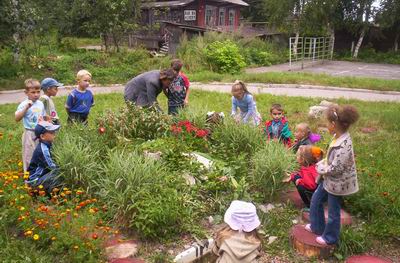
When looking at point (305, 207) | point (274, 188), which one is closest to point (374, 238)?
point (305, 207)

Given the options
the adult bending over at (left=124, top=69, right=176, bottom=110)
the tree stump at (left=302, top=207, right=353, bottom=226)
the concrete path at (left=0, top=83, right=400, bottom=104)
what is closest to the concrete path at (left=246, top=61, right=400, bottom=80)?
the concrete path at (left=0, top=83, right=400, bottom=104)

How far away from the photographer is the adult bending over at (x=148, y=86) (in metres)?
6.52

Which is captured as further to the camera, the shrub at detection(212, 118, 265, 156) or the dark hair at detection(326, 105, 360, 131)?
the shrub at detection(212, 118, 265, 156)

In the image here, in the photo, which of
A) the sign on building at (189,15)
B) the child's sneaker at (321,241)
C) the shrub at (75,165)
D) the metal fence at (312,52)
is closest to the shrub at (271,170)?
the child's sneaker at (321,241)

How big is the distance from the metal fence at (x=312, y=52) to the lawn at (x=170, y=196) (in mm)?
18267

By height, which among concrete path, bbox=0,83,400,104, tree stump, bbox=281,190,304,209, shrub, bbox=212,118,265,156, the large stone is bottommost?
concrete path, bbox=0,83,400,104

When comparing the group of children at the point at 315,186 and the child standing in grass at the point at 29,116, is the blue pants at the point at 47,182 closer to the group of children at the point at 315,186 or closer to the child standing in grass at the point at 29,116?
the child standing in grass at the point at 29,116

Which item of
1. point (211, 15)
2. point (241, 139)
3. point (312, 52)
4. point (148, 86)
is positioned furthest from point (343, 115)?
point (211, 15)

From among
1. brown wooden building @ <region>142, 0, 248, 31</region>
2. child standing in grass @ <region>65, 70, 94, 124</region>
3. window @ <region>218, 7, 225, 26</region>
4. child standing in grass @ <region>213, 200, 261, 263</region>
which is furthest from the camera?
window @ <region>218, 7, 225, 26</region>

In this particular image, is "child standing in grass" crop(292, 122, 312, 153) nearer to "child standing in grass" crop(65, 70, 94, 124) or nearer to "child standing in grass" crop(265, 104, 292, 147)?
"child standing in grass" crop(265, 104, 292, 147)

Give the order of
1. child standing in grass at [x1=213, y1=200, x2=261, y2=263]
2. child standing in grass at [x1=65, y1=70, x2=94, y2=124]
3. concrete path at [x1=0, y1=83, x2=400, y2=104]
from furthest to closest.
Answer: concrete path at [x1=0, y1=83, x2=400, y2=104] < child standing in grass at [x1=65, y1=70, x2=94, y2=124] < child standing in grass at [x1=213, y1=200, x2=261, y2=263]

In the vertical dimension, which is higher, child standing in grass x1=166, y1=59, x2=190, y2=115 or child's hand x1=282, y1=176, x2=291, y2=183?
child standing in grass x1=166, y1=59, x2=190, y2=115

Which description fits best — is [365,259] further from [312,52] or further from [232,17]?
[232,17]

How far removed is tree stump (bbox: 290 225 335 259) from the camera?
4184mm
